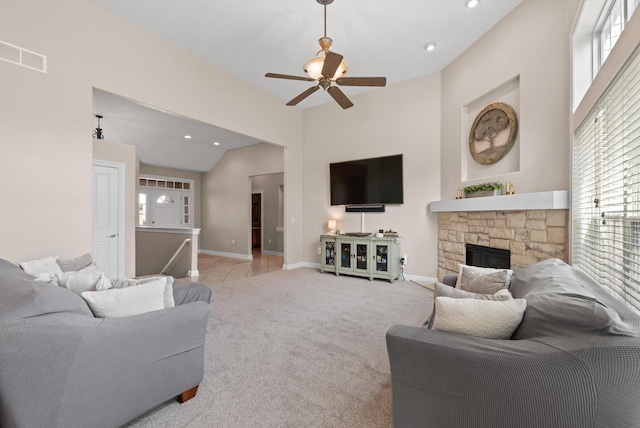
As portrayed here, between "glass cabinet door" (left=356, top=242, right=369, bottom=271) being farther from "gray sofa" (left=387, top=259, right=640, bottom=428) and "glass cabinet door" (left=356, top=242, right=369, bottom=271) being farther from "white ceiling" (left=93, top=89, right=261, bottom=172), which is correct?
"gray sofa" (left=387, top=259, right=640, bottom=428)

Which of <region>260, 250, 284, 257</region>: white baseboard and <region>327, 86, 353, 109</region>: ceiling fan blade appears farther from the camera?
<region>260, 250, 284, 257</region>: white baseboard

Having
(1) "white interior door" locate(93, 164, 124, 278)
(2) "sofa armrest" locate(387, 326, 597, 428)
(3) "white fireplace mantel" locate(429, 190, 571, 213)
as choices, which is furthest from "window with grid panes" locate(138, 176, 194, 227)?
(2) "sofa armrest" locate(387, 326, 597, 428)

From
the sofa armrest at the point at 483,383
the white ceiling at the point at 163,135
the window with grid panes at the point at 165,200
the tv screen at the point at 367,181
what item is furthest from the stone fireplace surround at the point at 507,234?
the window with grid panes at the point at 165,200

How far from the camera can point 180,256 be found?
5.52m

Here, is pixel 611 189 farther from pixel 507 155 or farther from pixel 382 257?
pixel 382 257

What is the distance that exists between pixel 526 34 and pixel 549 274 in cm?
300

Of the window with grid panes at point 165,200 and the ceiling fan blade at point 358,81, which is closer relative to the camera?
the ceiling fan blade at point 358,81

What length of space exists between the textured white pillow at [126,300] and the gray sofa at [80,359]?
0.05 meters

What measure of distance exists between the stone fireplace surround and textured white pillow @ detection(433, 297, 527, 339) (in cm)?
212

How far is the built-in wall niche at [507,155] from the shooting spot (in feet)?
11.2

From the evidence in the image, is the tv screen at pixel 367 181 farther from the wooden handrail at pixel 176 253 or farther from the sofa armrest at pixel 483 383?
the sofa armrest at pixel 483 383

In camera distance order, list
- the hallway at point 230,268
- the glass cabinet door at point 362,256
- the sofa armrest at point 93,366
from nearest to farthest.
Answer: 1. the sofa armrest at point 93,366
2. the glass cabinet door at point 362,256
3. the hallway at point 230,268

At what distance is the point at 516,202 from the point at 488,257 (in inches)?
37.3

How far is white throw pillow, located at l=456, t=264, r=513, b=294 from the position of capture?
6.21 ft
